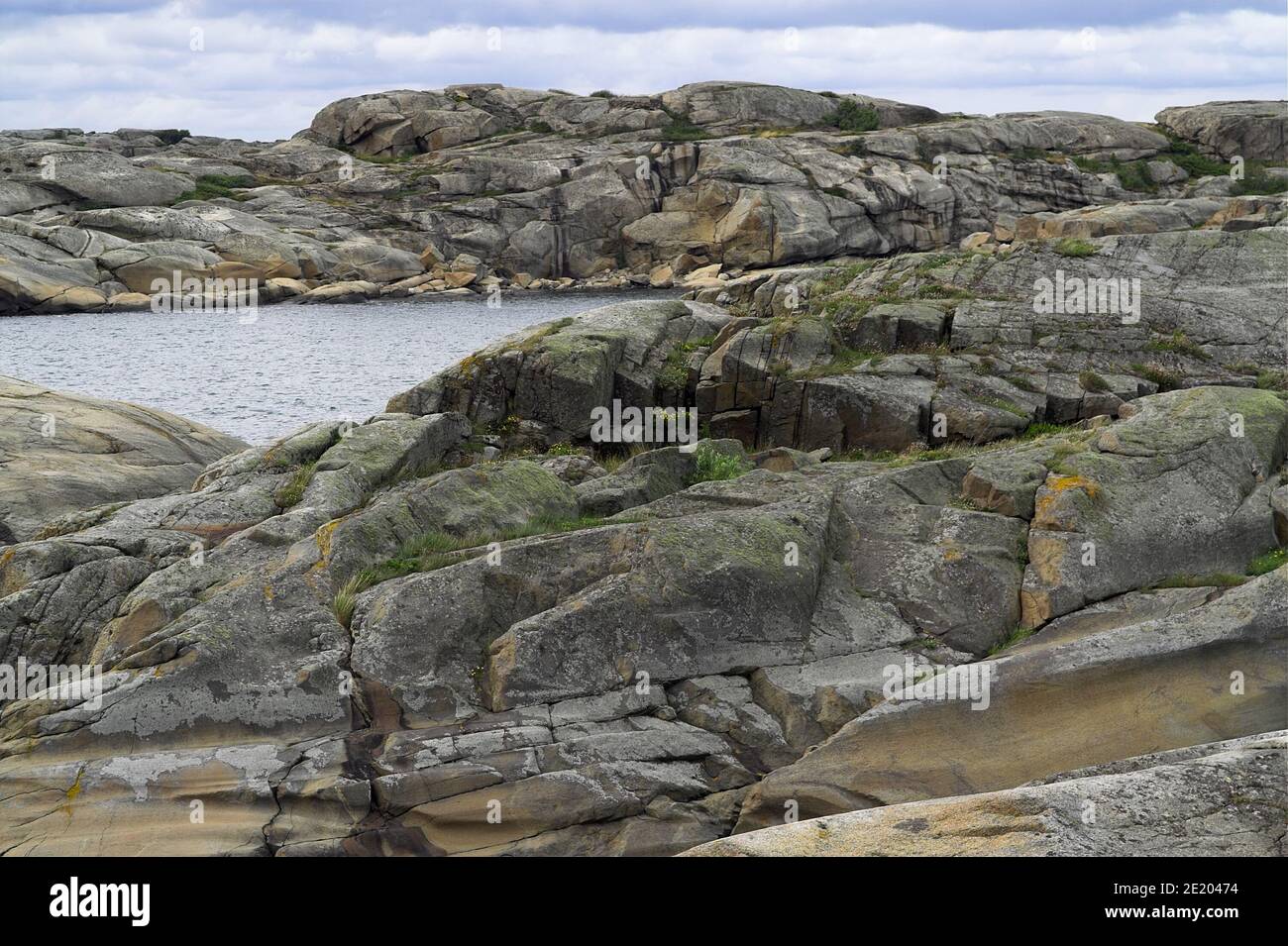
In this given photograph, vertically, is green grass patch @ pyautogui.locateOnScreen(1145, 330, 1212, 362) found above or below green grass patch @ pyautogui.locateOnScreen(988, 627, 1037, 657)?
above

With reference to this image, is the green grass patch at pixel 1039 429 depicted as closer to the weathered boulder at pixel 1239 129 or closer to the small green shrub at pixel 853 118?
the small green shrub at pixel 853 118

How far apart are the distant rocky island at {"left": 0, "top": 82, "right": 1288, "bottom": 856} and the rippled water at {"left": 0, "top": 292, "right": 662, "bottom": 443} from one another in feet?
57.9

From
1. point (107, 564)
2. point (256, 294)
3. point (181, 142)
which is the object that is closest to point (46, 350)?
point (256, 294)

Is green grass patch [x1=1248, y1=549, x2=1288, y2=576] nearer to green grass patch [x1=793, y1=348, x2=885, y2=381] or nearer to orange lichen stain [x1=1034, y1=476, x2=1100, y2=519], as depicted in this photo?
orange lichen stain [x1=1034, y1=476, x2=1100, y2=519]

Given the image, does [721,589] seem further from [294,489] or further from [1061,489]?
[294,489]

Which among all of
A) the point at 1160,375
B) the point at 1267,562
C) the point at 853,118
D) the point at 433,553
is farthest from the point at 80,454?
the point at 853,118

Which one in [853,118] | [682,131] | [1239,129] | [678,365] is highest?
[853,118]

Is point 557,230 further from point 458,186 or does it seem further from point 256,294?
point 256,294

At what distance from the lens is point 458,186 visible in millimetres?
115438

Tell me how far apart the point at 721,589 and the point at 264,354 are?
5643cm

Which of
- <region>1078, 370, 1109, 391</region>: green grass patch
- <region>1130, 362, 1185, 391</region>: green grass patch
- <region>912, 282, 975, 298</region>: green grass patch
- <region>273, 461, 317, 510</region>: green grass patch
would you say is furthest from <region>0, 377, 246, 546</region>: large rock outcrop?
<region>1130, 362, 1185, 391</region>: green grass patch

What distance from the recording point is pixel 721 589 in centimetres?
1619

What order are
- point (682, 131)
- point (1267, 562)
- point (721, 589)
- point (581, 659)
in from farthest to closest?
1. point (682, 131)
2. point (1267, 562)
3. point (721, 589)
4. point (581, 659)

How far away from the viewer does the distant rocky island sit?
1366 centimetres
